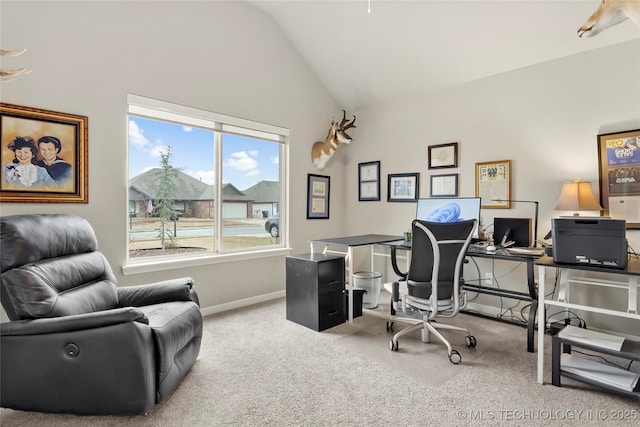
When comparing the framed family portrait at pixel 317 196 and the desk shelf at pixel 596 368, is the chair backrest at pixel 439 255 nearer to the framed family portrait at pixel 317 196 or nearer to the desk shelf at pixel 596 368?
the desk shelf at pixel 596 368

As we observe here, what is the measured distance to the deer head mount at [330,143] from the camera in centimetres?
438

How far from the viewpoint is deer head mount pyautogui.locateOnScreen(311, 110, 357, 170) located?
4379mm

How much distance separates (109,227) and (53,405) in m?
1.50

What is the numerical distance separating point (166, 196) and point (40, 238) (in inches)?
56.0

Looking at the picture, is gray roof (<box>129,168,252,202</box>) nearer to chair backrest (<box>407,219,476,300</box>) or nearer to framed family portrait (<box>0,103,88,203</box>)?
framed family portrait (<box>0,103,88,203</box>)

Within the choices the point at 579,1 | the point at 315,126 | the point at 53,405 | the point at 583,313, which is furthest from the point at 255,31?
the point at 583,313

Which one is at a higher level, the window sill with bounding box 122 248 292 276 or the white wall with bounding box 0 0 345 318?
the white wall with bounding box 0 0 345 318

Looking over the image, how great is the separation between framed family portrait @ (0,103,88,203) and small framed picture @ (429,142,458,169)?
3595 mm

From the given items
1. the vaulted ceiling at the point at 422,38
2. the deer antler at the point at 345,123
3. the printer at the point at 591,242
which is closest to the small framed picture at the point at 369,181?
the deer antler at the point at 345,123

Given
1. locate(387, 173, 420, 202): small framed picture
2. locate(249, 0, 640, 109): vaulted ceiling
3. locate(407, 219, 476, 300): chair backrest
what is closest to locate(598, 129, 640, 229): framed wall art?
locate(249, 0, 640, 109): vaulted ceiling

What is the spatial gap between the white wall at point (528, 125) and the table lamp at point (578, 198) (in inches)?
11.4

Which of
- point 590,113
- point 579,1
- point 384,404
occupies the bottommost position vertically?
point 384,404

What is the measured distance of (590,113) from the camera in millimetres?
3072

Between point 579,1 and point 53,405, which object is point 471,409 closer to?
point 53,405
